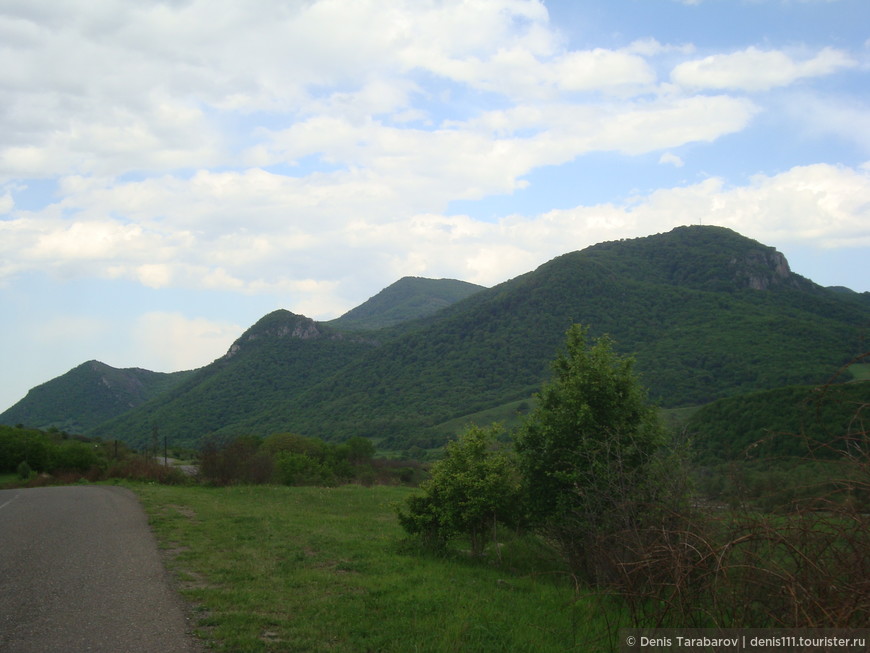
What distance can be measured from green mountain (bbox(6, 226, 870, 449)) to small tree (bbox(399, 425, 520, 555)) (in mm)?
70100

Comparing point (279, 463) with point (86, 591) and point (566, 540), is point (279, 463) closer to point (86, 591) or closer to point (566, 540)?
point (566, 540)

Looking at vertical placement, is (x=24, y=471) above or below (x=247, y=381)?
below

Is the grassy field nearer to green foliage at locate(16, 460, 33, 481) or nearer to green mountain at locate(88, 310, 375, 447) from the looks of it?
green foliage at locate(16, 460, 33, 481)

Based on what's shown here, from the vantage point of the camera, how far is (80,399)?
136 meters

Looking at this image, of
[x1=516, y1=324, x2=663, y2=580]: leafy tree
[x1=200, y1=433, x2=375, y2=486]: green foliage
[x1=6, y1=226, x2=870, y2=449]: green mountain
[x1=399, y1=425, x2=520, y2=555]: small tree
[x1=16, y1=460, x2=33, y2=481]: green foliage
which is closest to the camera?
[x1=516, y1=324, x2=663, y2=580]: leafy tree

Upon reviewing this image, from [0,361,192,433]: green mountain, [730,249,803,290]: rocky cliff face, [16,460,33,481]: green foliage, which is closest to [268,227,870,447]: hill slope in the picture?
[730,249,803,290]: rocky cliff face

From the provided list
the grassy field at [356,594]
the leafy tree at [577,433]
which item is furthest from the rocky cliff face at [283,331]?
the leafy tree at [577,433]

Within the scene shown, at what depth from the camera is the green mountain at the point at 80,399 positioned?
12588 cm

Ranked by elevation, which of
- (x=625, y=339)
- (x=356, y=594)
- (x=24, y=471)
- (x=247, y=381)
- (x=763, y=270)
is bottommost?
(x=24, y=471)

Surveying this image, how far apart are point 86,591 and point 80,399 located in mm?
150454

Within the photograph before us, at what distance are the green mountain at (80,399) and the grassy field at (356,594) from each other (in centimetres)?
12791

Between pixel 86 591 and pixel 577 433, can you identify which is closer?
pixel 86 591

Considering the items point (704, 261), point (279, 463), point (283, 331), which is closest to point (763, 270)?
point (704, 261)

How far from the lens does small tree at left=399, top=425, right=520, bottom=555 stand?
11875 mm
